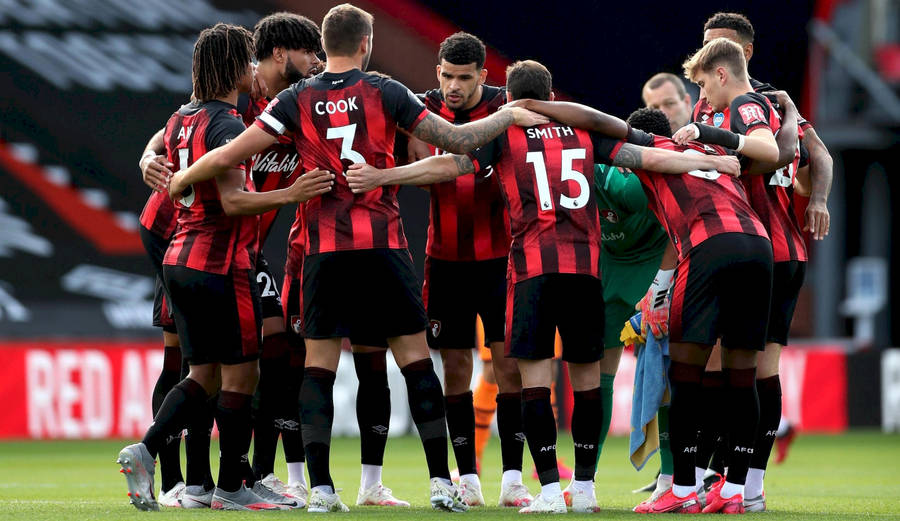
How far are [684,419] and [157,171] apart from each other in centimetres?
268

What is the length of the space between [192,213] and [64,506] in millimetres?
1536

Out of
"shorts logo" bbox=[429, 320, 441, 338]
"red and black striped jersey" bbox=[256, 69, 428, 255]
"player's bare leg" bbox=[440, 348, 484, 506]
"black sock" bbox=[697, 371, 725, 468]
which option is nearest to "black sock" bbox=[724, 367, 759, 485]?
"black sock" bbox=[697, 371, 725, 468]

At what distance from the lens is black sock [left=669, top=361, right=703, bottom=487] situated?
18.7 ft

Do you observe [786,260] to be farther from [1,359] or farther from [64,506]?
[1,359]

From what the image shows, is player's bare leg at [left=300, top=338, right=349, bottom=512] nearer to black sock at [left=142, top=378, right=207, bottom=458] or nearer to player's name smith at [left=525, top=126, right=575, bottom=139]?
Result: black sock at [left=142, top=378, right=207, bottom=458]

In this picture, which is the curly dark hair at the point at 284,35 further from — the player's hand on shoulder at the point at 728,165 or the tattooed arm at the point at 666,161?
the player's hand on shoulder at the point at 728,165

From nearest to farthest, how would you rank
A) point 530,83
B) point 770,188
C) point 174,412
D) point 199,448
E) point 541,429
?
point 541,429, point 174,412, point 530,83, point 199,448, point 770,188

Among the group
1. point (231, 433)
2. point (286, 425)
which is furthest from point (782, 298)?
point (231, 433)

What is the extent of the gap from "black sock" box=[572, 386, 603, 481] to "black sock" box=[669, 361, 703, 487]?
1.12 ft

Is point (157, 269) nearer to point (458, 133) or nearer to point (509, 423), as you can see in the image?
point (458, 133)

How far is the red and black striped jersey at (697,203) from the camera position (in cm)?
576

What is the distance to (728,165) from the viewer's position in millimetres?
5855

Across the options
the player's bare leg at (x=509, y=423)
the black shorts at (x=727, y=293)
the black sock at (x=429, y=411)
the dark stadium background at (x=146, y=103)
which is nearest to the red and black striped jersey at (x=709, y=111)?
the black shorts at (x=727, y=293)

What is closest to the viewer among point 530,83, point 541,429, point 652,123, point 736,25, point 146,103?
point 541,429
